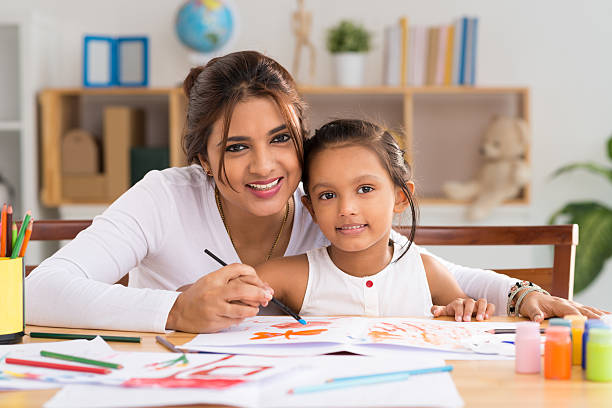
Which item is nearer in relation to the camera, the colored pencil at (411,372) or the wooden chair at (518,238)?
the colored pencil at (411,372)

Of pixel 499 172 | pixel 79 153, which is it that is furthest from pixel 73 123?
pixel 499 172

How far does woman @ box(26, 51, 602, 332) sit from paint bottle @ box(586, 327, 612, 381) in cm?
33

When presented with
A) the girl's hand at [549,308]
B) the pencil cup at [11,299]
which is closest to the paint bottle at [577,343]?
the girl's hand at [549,308]

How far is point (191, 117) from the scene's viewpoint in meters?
1.50

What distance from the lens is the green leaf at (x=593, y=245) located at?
3230mm

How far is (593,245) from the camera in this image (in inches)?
127

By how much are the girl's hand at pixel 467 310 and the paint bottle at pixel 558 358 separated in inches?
13.0

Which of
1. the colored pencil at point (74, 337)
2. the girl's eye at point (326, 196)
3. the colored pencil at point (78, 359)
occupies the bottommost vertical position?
the colored pencil at point (74, 337)

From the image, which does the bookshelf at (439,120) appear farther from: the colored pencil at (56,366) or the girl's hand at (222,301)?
the colored pencil at (56,366)

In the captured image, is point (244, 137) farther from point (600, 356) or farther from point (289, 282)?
point (600, 356)

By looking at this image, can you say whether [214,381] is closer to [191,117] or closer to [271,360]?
[271,360]

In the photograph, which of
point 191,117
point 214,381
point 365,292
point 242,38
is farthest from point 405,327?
point 242,38

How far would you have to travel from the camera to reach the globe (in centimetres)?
341

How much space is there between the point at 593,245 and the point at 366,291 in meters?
2.21
